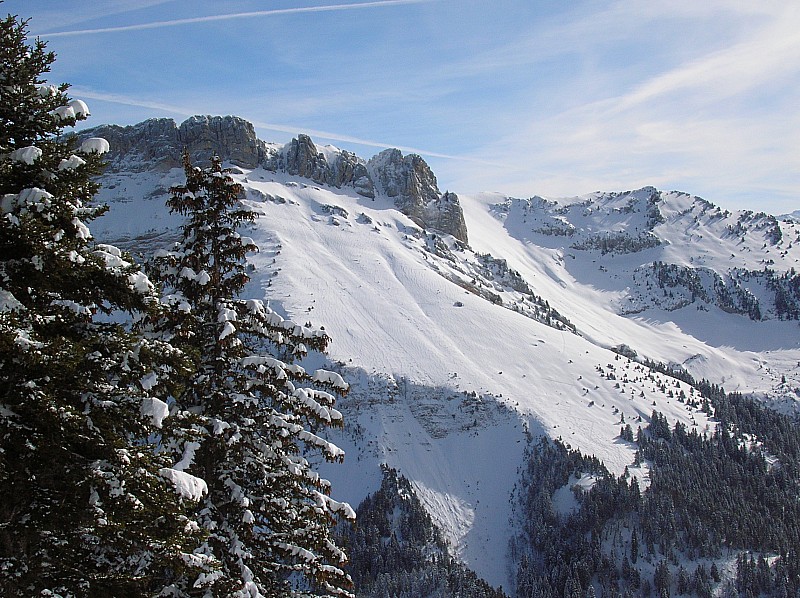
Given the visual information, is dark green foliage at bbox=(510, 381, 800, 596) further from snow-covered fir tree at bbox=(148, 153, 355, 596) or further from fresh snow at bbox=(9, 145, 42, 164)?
fresh snow at bbox=(9, 145, 42, 164)

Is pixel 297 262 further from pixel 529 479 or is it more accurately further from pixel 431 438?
pixel 529 479

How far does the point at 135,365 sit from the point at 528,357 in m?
144

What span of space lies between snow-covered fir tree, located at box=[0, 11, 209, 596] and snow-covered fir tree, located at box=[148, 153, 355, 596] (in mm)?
1871

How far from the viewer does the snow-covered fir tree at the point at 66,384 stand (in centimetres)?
793

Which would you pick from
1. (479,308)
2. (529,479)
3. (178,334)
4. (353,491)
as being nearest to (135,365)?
(178,334)

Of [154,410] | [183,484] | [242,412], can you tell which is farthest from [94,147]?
[242,412]

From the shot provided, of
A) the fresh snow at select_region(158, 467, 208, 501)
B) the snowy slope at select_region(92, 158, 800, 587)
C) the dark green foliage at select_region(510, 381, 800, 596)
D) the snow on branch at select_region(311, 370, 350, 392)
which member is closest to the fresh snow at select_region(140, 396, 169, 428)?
the fresh snow at select_region(158, 467, 208, 501)

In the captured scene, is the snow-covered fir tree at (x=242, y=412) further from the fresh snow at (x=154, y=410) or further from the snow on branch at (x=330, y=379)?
the fresh snow at (x=154, y=410)

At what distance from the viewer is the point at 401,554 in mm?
94750

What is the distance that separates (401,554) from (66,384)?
96.6 metres

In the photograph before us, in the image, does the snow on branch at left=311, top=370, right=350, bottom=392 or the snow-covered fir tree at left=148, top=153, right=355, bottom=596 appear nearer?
the snow-covered fir tree at left=148, top=153, right=355, bottom=596

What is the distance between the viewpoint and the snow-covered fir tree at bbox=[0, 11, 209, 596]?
7926mm

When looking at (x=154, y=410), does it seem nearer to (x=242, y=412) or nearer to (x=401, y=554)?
(x=242, y=412)

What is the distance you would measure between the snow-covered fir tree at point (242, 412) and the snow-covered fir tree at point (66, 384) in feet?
6.14
